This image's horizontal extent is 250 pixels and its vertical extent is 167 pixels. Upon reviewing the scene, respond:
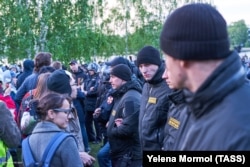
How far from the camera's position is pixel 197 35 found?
5.65 feet

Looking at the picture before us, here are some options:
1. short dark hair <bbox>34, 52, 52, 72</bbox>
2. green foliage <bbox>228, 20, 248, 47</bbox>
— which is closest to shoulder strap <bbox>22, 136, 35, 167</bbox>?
short dark hair <bbox>34, 52, 52, 72</bbox>

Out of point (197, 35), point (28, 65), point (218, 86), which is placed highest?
point (197, 35)

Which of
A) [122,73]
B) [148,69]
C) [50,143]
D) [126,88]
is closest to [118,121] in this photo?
[126,88]

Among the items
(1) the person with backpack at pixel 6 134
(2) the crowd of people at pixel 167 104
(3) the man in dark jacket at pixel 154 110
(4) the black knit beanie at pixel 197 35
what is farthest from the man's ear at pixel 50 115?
(4) the black knit beanie at pixel 197 35

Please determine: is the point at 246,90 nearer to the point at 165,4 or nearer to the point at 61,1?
the point at 61,1

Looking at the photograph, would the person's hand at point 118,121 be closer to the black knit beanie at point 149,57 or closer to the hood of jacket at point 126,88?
the hood of jacket at point 126,88

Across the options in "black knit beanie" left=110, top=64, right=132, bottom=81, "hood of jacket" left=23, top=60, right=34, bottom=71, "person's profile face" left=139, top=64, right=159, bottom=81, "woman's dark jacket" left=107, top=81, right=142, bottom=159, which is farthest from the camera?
"hood of jacket" left=23, top=60, right=34, bottom=71

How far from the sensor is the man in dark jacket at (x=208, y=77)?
1.62 meters

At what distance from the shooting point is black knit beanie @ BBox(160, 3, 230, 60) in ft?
5.64

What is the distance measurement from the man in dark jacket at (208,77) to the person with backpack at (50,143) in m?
1.61

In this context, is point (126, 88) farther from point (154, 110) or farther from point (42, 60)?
point (42, 60)

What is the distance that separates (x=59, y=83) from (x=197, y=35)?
287 centimetres

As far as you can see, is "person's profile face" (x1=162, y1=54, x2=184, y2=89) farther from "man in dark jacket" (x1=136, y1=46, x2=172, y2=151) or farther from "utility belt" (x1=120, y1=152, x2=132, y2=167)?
"utility belt" (x1=120, y1=152, x2=132, y2=167)

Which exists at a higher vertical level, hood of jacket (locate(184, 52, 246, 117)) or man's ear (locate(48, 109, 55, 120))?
hood of jacket (locate(184, 52, 246, 117))
